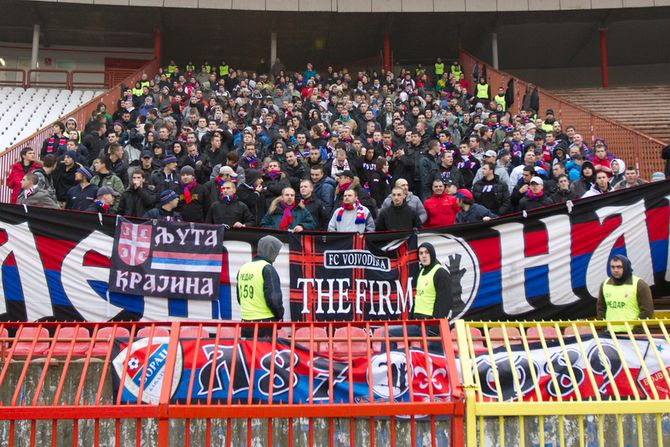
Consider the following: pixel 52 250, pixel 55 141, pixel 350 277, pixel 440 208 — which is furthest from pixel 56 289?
pixel 55 141

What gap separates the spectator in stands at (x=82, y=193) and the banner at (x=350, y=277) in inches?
126

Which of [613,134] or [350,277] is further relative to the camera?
[613,134]

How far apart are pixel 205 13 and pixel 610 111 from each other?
14.8m

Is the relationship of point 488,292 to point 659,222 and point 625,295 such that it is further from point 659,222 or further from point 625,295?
point 659,222

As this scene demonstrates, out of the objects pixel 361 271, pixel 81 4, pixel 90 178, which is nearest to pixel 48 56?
pixel 81 4

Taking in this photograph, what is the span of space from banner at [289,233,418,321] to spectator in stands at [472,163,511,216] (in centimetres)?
227

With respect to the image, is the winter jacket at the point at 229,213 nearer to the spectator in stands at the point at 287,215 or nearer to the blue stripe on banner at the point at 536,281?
the spectator in stands at the point at 287,215

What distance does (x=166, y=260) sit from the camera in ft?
26.6

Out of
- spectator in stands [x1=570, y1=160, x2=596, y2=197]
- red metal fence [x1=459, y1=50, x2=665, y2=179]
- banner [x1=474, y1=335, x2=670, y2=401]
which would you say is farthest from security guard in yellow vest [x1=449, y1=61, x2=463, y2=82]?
banner [x1=474, y1=335, x2=670, y2=401]

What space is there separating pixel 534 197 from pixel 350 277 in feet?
9.83

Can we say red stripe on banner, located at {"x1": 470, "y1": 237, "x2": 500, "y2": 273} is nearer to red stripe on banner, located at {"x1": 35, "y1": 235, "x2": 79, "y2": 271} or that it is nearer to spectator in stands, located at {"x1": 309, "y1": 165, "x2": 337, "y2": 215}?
spectator in stands, located at {"x1": 309, "y1": 165, "x2": 337, "y2": 215}

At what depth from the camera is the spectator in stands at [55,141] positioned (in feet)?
40.8

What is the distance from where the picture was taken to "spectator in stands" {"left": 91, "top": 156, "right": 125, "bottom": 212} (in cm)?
995

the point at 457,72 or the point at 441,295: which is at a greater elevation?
the point at 457,72
